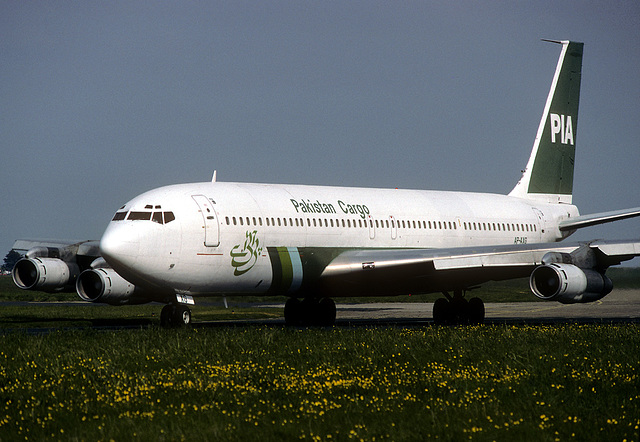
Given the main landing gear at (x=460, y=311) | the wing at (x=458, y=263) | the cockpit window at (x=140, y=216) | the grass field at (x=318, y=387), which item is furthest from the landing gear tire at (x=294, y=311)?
the grass field at (x=318, y=387)

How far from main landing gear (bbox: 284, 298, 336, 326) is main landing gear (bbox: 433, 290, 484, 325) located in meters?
4.49

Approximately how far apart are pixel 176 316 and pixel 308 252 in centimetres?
474

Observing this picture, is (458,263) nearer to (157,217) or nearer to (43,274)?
(157,217)

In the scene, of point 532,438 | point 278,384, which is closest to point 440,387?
point 278,384

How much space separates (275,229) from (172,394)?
46.0ft

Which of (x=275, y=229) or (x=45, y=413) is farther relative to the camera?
(x=275, y=229)

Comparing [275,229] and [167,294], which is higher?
[275,229]

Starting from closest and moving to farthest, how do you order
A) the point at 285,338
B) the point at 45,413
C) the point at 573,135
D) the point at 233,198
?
1. the point at 45,413
2. the point at 285,338
3. the point at 233,198
4. the point at 573,135

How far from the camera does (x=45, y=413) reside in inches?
465

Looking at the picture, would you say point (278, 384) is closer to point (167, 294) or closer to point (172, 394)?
point (172, 394)

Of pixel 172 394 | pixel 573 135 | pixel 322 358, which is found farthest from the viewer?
pixel 573 135

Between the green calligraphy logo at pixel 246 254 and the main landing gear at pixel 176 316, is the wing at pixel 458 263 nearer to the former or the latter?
the green calligraphy logo at pixel 246 254

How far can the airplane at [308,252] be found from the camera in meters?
24.5

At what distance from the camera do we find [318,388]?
13.3m
